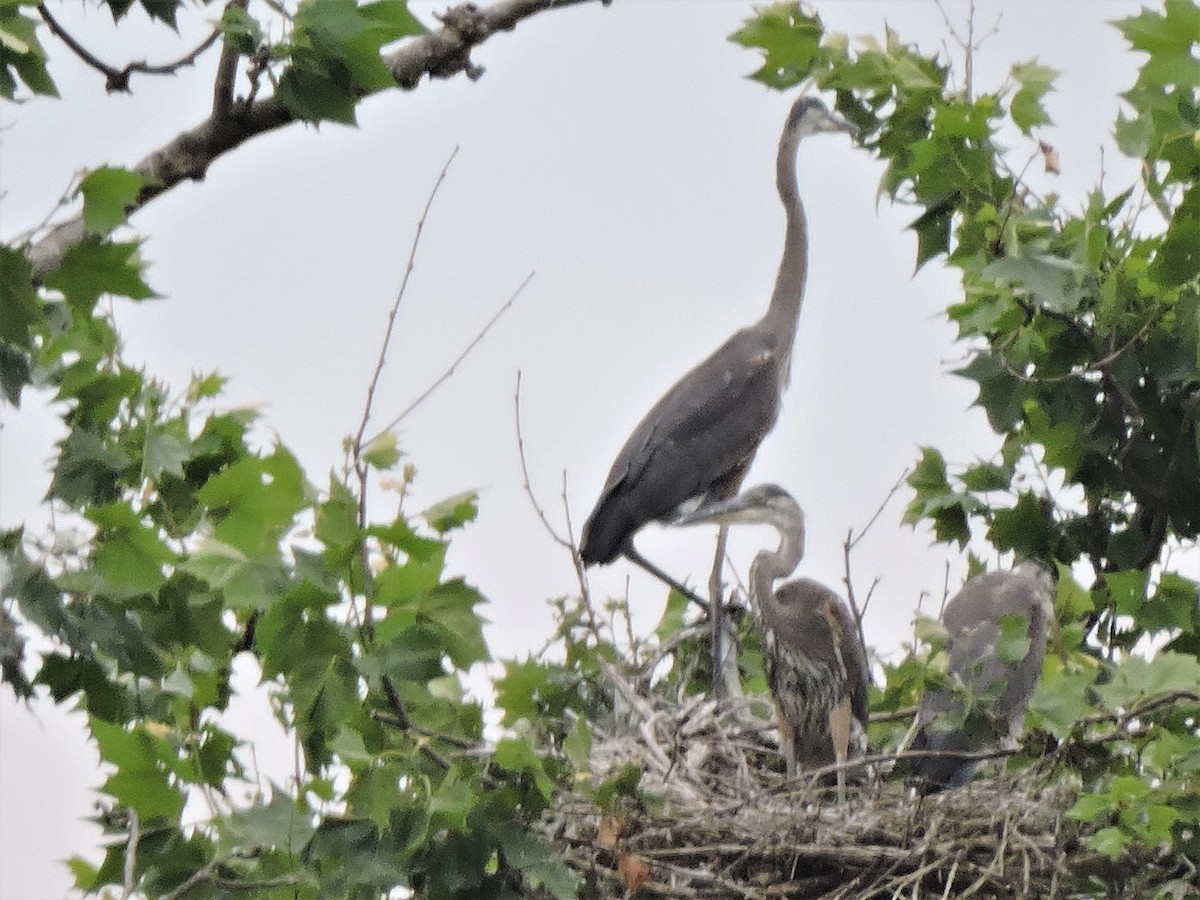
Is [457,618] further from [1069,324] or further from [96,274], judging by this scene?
[1069,324]

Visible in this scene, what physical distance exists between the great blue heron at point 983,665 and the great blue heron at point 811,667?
0.16 m

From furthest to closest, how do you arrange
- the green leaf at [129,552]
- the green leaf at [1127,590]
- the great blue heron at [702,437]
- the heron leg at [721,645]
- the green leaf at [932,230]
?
1. the great blue heron at [702,437]
2. the heron leg at [721,645]
3. the green leaf at [932,230]
4. the green leaf at [1127,590]
5. the green leaf at [129,552]

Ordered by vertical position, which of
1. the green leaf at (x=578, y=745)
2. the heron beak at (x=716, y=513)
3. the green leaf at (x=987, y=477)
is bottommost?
the green leaf at (x=578, y=745)

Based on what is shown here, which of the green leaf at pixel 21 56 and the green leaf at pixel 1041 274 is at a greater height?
the green leaf at pixel 21 56

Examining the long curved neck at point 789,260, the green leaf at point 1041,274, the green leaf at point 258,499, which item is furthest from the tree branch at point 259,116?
the long curved neck at point 789,260

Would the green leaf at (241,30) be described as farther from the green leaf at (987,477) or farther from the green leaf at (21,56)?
the green leaf at (987,477)

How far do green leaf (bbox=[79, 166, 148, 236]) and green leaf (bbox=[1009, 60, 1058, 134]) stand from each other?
2.23 meters

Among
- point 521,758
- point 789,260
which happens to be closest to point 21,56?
point 521,758

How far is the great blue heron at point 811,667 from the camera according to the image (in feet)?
12.0

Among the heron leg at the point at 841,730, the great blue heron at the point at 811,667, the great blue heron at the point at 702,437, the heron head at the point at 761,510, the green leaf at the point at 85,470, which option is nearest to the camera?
the green leaf at the point at 85,470

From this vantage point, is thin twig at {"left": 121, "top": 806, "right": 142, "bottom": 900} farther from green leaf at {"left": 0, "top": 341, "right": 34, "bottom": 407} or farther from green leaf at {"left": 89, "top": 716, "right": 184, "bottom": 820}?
green leaf at {"left": 0, "top": 341, "right": 34, "bottom": 407}

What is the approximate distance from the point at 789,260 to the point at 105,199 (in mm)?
4007

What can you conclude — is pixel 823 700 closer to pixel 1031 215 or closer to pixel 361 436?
pixel 1031 215

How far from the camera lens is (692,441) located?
4945mm
